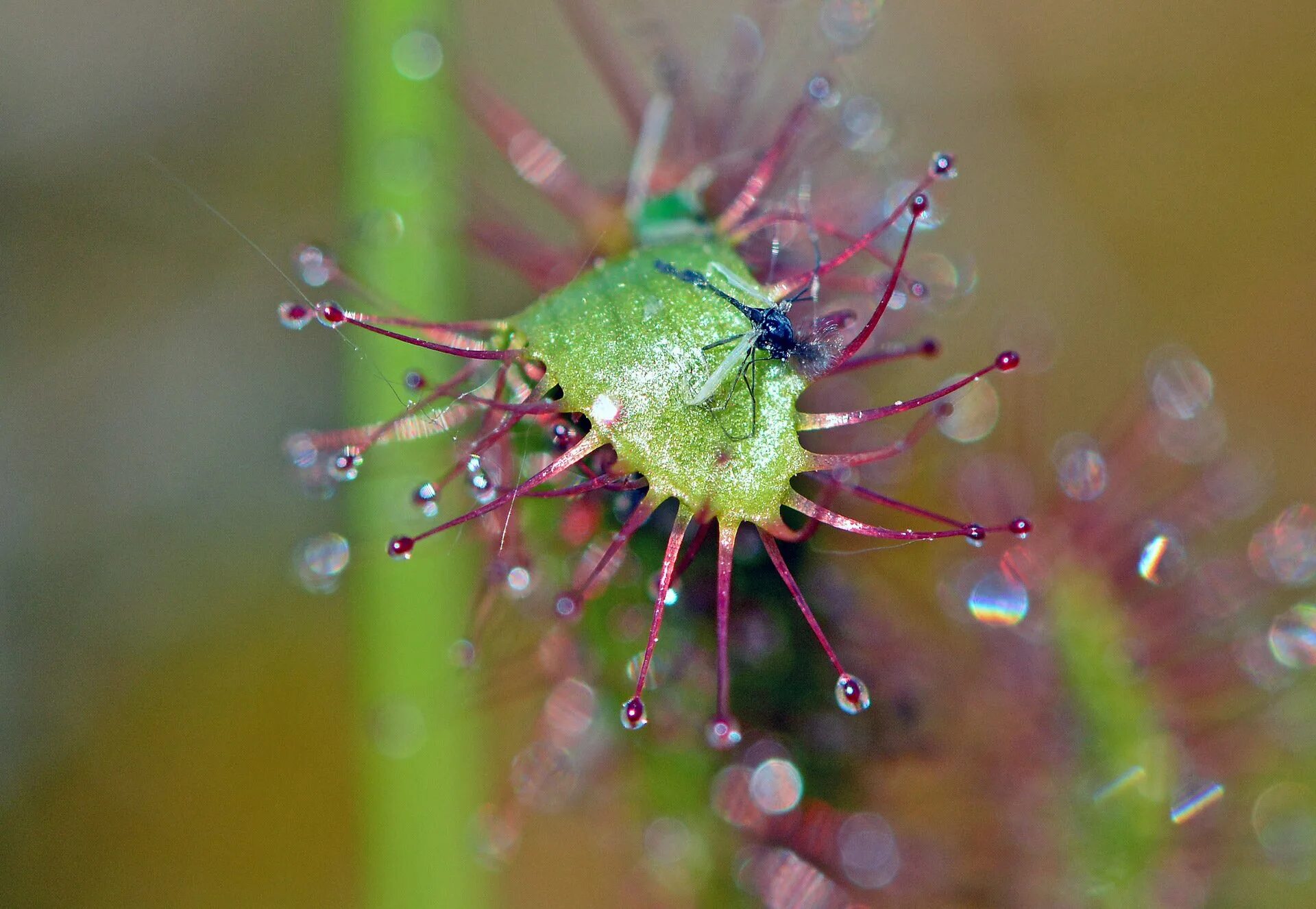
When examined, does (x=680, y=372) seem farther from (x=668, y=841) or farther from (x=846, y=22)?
(x=846, y=22)

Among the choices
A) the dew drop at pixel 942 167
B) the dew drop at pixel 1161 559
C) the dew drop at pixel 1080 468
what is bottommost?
the dew drop at pixel 942 167

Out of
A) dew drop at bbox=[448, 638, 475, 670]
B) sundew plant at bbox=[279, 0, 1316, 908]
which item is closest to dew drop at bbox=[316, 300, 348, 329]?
sundew plant at bbox=[279, 0, 1316, 908]

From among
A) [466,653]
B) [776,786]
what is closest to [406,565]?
[466,653]

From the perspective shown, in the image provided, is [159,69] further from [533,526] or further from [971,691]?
[971,691]

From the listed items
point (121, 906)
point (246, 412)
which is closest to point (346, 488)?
point (246, 412)

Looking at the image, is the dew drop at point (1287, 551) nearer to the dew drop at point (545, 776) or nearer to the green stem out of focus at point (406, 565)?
the dew drop at point (545, 776)

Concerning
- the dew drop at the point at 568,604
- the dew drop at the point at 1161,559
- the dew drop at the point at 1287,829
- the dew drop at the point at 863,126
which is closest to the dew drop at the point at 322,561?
the dew drop at the point at 568,604
